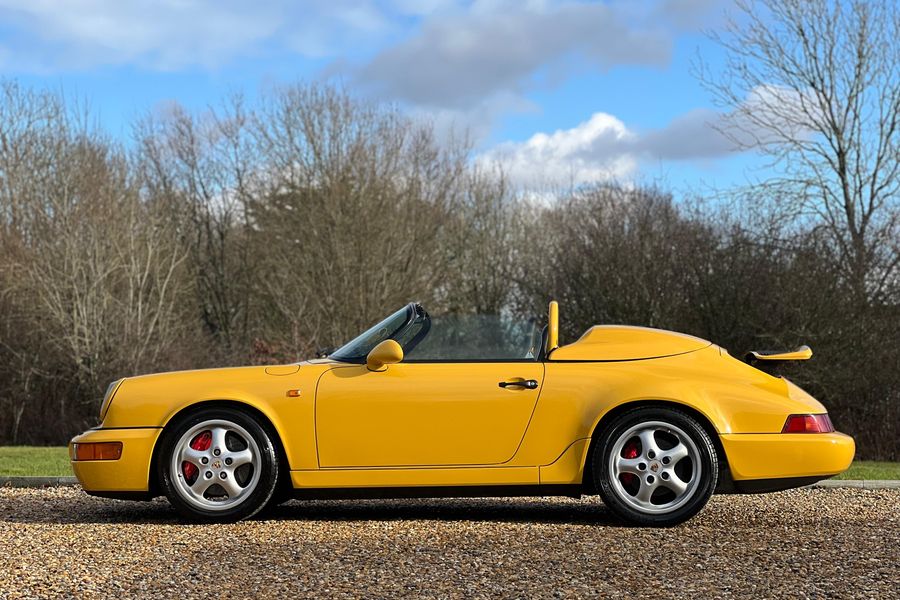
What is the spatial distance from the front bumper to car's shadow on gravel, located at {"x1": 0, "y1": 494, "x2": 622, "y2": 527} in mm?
356

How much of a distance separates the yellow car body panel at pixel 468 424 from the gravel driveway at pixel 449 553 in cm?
32

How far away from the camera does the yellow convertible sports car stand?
6570 millimetres

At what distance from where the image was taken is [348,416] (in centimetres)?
662

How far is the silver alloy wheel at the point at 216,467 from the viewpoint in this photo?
6.62 metres

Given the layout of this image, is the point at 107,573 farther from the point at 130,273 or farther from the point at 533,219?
the point at 533,219

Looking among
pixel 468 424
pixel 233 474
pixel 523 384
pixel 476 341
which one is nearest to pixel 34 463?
pixel 233 474

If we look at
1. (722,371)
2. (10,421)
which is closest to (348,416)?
(722,371)

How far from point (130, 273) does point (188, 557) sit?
22949mm

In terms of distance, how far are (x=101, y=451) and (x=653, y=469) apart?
3335 millimetres

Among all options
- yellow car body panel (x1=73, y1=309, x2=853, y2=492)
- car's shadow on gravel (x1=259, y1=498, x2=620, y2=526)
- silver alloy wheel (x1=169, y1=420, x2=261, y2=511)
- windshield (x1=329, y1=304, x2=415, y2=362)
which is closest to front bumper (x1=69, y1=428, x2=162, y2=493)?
yellow car body panel (x1=73, y1=309, x2=853, y2=492)

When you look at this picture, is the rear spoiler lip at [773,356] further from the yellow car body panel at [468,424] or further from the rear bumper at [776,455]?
the rear bumper at [776,455]

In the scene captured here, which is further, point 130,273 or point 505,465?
point 130,273

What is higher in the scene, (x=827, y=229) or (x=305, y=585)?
(x=827, y=229)

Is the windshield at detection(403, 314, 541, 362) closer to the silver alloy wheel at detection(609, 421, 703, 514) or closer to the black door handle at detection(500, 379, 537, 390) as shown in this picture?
the black door handle at detection(500, 379, 537, 390)
